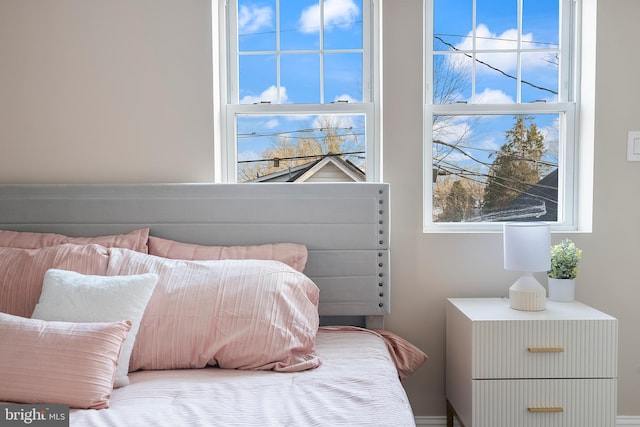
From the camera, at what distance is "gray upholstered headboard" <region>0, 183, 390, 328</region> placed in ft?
7.89

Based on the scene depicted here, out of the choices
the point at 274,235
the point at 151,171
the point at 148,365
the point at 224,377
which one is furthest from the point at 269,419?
the point at 151,171

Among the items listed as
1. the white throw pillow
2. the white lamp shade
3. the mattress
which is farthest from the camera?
the white lamp shade

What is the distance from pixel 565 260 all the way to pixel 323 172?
3.92ft

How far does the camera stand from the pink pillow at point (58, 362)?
154cm

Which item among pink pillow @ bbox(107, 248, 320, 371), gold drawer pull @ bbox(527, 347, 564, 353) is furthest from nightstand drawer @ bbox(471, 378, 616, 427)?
pink pillow @ bbox(107, 248, 320, 371)

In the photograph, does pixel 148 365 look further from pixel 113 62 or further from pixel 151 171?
pixel 113 62

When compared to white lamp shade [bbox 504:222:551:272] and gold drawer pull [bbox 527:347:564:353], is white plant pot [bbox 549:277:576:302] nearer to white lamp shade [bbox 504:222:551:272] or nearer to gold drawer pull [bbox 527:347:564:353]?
white lamp shade [bbox 504:222:551:272]

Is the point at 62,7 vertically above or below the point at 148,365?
above

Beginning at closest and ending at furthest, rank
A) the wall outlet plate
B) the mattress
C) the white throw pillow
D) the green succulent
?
the mattress, the white throw pillow, the green succulent, the wall outlet plate

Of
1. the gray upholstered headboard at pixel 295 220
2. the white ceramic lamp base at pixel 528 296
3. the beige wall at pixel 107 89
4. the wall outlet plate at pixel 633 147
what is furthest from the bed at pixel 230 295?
the wall outlet plate at pixel 633 147

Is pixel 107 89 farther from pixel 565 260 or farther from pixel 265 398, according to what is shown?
pixel 565 260

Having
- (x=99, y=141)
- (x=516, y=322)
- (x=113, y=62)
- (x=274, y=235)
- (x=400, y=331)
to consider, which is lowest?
(x=400, y=331)

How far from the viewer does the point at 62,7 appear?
2516 millimetres

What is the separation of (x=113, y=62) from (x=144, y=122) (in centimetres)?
32
